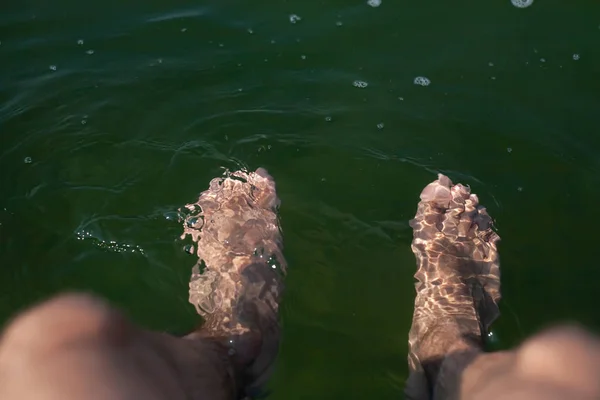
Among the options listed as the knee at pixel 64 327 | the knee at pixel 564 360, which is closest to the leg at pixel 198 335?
the knee at pixel 64 327

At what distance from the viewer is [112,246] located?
2758mm

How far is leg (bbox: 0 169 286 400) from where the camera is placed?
4.30 feet

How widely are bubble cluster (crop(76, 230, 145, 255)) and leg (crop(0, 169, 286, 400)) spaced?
0.25 meters

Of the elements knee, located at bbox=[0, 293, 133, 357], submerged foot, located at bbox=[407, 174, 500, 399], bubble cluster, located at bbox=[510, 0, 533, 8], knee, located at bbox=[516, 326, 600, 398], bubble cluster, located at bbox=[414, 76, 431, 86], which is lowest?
submerged foot, located at bbox=[407, 174, 500, 399]

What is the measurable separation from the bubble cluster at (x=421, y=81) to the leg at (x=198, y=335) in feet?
3.46

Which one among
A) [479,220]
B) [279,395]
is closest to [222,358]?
[279,395]

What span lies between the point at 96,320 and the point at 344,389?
3.94ft

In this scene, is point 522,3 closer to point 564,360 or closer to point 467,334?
point 467,334

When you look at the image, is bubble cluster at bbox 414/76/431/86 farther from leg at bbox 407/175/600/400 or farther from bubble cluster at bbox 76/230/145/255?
bubble cluster at bbox 76/230/145/255

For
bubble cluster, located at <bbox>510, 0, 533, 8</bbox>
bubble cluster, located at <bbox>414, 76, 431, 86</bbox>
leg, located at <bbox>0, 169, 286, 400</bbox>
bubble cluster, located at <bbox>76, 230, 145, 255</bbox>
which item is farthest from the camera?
bubble cluster, located at <bbox>510, 0, 533, 8</bbox>

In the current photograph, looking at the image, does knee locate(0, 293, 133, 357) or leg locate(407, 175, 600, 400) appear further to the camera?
leg locate(407, 175, 600, 400)

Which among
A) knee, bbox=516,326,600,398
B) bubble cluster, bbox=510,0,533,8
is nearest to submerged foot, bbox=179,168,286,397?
knee, bbox=516,326,600,398

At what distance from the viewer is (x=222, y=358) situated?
2109 mm

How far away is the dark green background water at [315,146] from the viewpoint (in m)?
2.60
